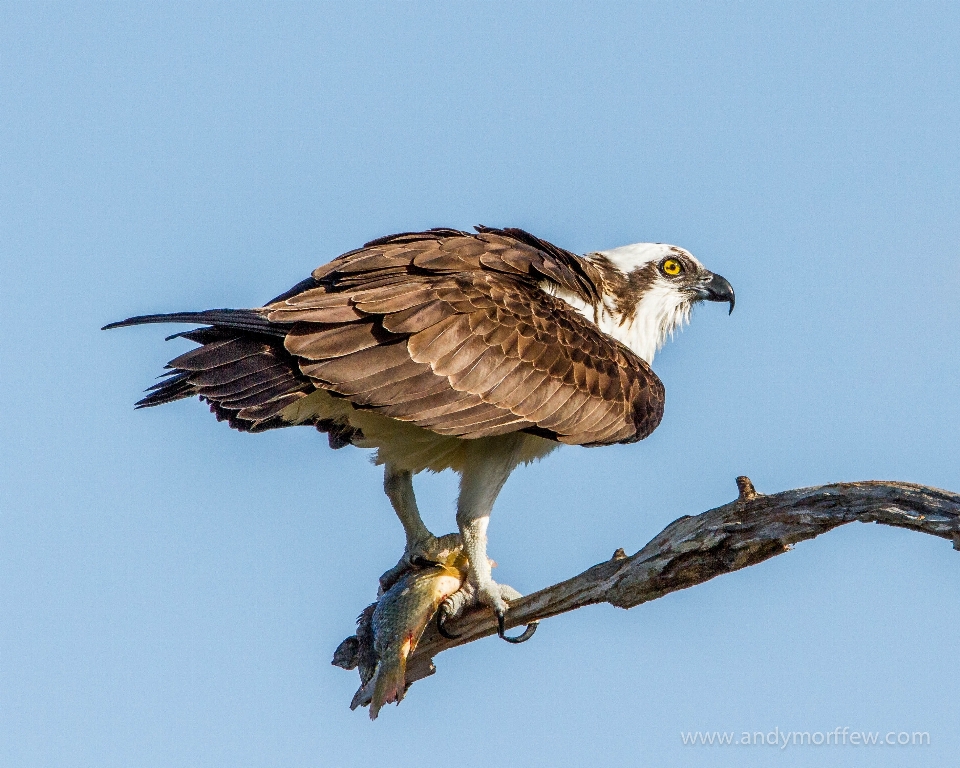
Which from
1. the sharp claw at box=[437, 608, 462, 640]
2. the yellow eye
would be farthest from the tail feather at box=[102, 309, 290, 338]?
the yellow eye

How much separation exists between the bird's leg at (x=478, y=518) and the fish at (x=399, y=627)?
0.10m

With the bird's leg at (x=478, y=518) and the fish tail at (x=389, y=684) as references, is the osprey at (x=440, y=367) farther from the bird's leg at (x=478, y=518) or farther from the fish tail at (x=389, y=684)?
the fish tail at (x=389, y=684)

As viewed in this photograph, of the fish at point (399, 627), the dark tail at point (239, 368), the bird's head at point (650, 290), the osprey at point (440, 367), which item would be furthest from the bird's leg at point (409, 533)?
the bird's head at point (650, 290)

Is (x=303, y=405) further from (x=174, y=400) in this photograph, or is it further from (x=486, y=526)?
(x=486, y=526)

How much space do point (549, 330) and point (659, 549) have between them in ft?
5.44

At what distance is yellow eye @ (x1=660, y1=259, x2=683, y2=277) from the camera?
360 inches

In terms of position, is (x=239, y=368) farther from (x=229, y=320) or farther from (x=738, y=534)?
(x=738, y=534)

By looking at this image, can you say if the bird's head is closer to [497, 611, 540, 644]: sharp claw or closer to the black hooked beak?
the black hooked beak

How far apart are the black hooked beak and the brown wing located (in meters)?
1.39

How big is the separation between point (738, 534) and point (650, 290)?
3.21m

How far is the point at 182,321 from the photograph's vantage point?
22.1 feet

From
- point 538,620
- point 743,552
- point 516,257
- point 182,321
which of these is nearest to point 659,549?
point 743,552

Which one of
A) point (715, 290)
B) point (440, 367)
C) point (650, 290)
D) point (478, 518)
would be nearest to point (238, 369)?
point (440, 367)

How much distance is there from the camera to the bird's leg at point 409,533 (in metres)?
8.13
